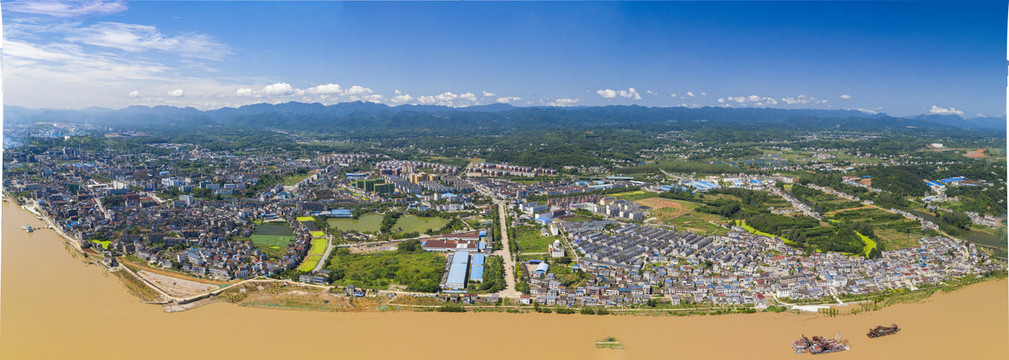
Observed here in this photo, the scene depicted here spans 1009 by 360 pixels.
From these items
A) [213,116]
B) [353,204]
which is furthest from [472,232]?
[213,116]

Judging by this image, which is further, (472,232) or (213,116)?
(213,116)

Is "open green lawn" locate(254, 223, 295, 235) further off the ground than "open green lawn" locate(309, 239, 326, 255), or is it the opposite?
"open green lawn" locate(254, 223, 295, 235)

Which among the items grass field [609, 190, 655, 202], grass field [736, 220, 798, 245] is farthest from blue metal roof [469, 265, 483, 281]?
grass field [609, 190, 655, 202]

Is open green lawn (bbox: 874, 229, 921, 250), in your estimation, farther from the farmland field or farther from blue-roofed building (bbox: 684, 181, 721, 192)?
the farmland field

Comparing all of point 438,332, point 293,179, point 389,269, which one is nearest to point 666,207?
point 389,269

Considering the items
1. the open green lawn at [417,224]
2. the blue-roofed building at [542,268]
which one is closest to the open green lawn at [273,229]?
the open green lawn at [417,224]

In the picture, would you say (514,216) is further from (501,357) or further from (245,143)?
(245,143)

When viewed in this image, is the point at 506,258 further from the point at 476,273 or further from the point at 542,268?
the point at 476,273
